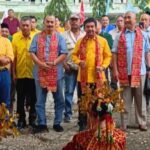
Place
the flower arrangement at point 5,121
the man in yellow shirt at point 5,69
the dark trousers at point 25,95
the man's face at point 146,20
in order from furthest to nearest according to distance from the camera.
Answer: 1. the man's face at point 146,20
2. the dark trousers at point 25,95
3. the man in yellow shirt at point 5,69
4. the flower arrangement at point 5,121

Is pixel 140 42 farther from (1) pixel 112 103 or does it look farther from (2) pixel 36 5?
(2) pixel 36 5

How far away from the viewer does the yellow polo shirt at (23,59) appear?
8.75 metres

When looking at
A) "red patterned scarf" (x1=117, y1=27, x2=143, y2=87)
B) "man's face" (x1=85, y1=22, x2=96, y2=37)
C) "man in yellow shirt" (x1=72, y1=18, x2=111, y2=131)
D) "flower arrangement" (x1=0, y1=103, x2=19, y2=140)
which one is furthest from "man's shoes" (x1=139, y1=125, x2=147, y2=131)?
"flower arrangement" (x1=0, y1=103, x2=19, y2=140)

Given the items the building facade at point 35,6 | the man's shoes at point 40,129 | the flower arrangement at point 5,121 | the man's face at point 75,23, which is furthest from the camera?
the building facade at point 35,6

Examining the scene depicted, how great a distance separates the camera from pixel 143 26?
407 inches

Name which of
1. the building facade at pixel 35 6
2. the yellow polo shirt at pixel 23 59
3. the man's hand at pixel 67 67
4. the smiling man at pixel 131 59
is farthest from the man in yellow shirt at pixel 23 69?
the building facade at pixel 35 6

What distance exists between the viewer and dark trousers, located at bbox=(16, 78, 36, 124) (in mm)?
8836

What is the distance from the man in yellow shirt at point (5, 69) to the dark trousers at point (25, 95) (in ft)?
1.61

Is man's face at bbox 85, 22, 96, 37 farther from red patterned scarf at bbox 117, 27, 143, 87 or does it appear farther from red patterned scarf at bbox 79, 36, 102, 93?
red patterned scarf at bbox 117, 27, 143, 87

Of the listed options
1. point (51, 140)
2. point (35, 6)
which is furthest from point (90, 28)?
point (35, 6)

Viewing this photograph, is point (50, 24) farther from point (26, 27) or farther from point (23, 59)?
point (23, 59)

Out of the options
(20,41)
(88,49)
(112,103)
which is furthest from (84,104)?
(20,41)

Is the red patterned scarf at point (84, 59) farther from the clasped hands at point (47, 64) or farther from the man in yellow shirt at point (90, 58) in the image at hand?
the clasped hands at point (47, 64)

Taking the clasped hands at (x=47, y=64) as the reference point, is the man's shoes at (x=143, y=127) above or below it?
below
